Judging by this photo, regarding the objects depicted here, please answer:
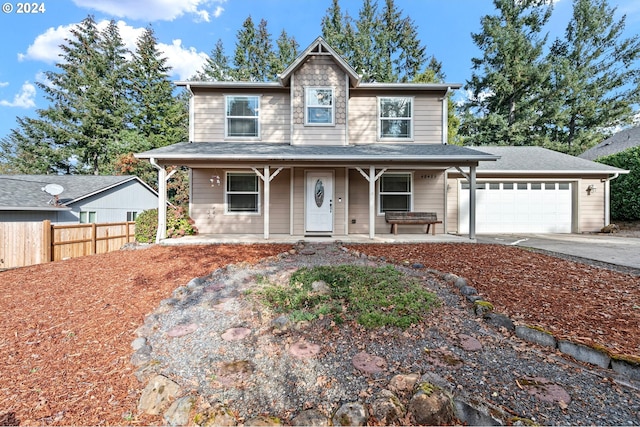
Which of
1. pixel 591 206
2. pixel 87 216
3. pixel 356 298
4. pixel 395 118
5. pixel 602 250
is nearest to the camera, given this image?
pixel 356 298

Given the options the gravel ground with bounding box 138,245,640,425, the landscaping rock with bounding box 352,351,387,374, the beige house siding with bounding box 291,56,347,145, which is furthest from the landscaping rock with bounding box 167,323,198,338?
the beige house siding with bounding box 291,56,347,145

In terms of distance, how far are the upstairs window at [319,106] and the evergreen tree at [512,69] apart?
600 inches

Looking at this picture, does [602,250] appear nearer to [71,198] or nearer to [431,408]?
[431,408]

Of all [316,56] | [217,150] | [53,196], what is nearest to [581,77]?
[316,56]

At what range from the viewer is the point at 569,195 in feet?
35.3

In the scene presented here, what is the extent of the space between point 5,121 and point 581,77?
1856 inches

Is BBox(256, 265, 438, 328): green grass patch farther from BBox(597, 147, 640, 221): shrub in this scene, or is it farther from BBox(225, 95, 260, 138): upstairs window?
BBox(597, 147, 640, 221): shrub

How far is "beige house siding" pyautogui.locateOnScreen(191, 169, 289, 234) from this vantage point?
9.20 m

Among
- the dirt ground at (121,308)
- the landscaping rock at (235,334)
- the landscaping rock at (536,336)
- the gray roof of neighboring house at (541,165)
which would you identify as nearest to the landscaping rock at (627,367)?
the dirt ground at (121,308)

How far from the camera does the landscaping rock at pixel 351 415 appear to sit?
1.84m

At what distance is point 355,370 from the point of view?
2346 millimetres

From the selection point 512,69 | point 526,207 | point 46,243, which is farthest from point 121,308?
point 512,69

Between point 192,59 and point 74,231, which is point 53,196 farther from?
point 192,59

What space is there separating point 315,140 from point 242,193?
120 inches
